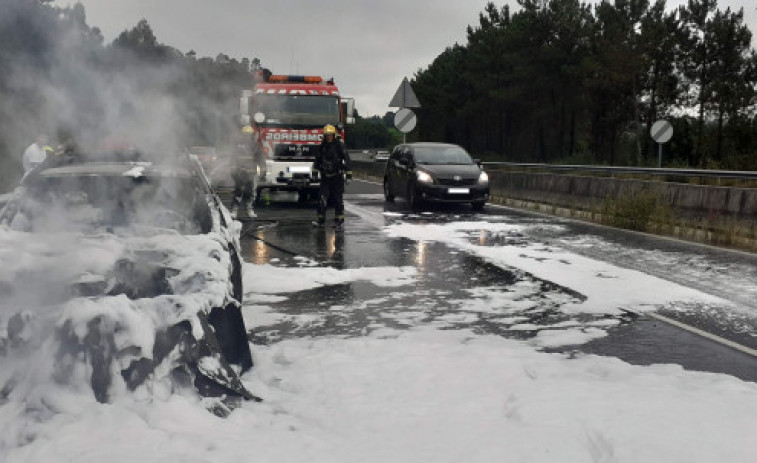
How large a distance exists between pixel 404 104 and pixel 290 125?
21.8ft

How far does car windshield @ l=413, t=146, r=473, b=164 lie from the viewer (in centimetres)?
2022

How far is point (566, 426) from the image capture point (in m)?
4.16

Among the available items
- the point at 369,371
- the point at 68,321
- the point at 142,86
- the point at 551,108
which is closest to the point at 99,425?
the point at 68,321

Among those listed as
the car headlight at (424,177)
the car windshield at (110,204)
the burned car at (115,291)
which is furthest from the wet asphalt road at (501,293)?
the car headlight at (424,177)

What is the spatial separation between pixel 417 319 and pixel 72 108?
326 cm

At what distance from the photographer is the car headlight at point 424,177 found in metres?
19.0

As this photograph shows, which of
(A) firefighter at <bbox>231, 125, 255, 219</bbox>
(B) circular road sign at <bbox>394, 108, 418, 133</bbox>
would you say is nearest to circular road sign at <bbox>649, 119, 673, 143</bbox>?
(B) circular road sign at <bbox>394, 108, 418, 133</bbox>

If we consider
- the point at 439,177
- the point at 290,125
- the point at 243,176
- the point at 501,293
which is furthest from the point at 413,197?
the point at 501,293

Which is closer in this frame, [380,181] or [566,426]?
[566,426]

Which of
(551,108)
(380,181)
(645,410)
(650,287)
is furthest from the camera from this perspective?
(551,108)

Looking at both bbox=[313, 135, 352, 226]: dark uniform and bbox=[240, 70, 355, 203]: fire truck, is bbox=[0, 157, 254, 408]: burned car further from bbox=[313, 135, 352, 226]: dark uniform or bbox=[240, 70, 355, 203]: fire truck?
bbox=[240, 70, 355, 203]: fire truck

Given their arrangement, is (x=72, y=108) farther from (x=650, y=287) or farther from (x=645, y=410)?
(x=650, y=287)

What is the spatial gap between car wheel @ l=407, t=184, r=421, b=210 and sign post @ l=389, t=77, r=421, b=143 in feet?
17.3

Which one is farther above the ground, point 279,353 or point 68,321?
point 68,321
